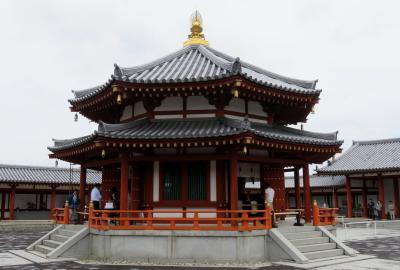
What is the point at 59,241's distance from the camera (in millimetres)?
20156

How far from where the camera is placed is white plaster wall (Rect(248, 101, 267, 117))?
2042 cm

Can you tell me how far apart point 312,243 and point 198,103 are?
8439mm

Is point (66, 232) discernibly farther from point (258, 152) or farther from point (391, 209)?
point (391, 209)

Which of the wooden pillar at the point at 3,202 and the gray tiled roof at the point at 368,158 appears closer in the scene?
the gray tiled roof at the point at 368,158

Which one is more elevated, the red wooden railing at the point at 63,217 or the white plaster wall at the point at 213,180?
the white plaster wall at the point at 213,180

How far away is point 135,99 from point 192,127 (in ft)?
12.2

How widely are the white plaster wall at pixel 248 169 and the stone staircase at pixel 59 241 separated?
7.94 metres

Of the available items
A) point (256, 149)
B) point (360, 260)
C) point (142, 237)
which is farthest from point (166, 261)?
point (360, 260)

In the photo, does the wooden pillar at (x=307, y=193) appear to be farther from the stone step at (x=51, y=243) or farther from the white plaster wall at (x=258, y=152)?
the stone step at (x=51, y=243)

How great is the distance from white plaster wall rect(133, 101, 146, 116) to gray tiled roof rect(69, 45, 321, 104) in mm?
1427

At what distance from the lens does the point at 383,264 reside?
53.5 feet

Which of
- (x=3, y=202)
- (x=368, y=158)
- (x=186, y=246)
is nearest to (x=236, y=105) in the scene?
(x=186, y=246)

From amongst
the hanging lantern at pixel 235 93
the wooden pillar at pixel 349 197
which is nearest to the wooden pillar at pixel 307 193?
the hanging lantern at pixel 235 93

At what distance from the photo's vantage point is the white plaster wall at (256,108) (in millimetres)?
20422
